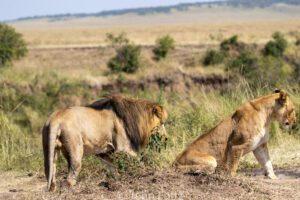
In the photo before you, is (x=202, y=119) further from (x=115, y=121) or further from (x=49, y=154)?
(x=49, y=154)

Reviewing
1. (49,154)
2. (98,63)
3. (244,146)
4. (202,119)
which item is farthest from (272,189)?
(98,63)

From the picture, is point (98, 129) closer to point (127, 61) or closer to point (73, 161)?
point (73, 161)

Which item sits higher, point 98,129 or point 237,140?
point 98,129

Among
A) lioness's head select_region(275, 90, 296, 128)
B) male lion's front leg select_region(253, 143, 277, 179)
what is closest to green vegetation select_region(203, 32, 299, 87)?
lioness's head select_region(275, 90, 296, 128)

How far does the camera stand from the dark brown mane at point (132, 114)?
10.2 meters

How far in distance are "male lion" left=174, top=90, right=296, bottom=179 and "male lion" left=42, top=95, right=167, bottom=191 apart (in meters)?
0.69

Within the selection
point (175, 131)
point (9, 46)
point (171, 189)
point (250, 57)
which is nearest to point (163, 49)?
point (9, 46)

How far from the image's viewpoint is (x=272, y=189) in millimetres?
9336

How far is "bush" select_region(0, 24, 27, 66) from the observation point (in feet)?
165

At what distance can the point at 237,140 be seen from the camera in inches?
425

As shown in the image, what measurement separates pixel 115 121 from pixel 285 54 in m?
41.4

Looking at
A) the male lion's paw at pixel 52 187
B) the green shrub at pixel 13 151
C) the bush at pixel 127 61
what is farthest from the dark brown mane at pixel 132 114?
the bush at pixel 127 61

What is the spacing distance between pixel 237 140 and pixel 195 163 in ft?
2.32

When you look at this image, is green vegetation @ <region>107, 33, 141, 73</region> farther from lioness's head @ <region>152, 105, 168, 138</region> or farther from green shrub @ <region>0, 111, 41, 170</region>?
lioness's head @ <region>152, 105, 168, 138</region>
